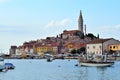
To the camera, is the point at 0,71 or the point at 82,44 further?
the point at 82,44

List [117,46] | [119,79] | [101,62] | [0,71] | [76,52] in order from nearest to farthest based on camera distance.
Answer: [119,79]
[0,71]
[101,62]
[117,46]
[76,52]

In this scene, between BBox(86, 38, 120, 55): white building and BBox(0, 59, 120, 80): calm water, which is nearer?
BBox(0, 59, 120, 80): calm water

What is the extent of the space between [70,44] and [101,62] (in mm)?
114286

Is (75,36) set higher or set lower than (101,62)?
higher

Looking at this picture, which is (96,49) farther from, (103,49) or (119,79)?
(119,79)

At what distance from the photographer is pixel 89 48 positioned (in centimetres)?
14612

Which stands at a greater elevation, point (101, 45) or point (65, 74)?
point (101, 45)

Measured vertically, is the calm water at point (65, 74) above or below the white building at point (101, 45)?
below

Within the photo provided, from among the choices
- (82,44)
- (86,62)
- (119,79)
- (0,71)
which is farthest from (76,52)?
(119,79)

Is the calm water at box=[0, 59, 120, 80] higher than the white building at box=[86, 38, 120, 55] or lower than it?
lower

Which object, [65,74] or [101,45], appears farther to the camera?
[101,45]

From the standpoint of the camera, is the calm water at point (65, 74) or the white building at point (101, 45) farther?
the white building at point (101, 45)

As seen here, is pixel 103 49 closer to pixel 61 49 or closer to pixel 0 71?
pixel 61 49

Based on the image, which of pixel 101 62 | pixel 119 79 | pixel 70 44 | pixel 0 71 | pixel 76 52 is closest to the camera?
pixel 119 79
